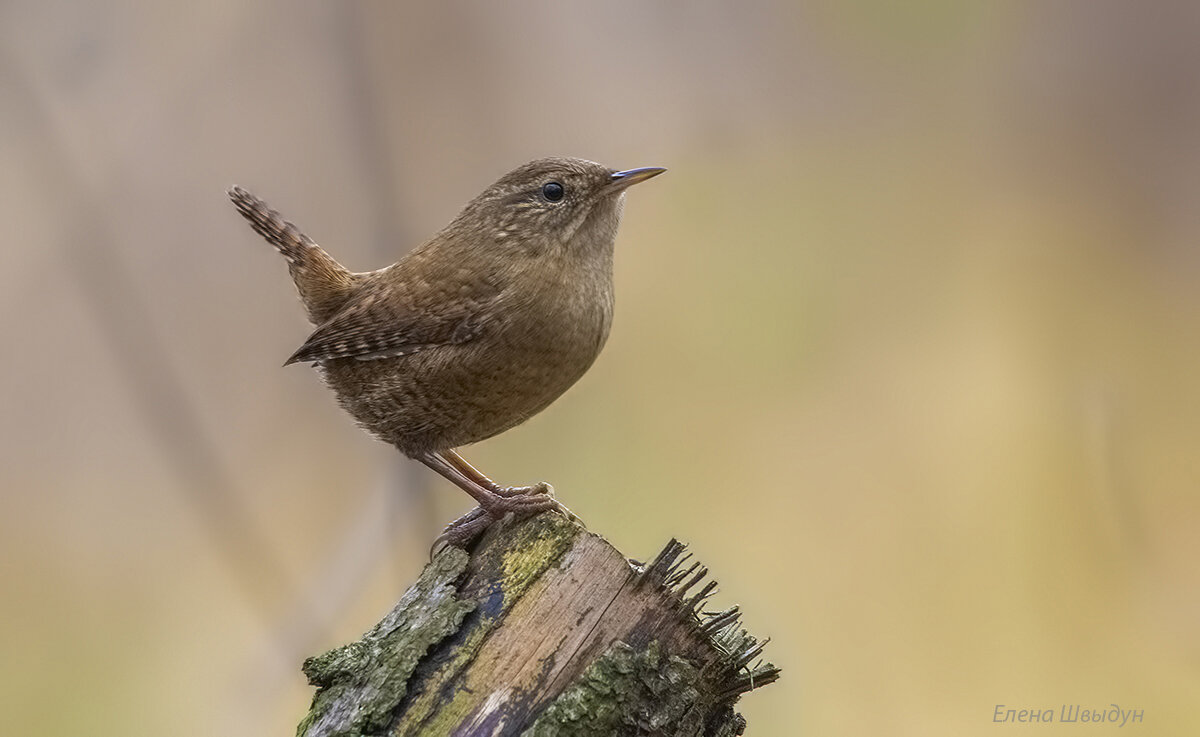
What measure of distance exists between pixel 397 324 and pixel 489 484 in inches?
17.9

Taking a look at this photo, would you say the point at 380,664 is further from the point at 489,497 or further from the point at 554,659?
the point at 489,497

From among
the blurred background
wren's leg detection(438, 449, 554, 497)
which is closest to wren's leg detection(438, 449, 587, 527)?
wren's leg detection(438, 449, 554, 497)

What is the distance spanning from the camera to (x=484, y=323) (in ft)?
8.33

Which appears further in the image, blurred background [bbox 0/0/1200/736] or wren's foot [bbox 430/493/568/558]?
blurred background [bbox 0/0/1200/736]

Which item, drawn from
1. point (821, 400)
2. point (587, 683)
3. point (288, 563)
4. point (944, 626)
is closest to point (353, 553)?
point (288, 563)

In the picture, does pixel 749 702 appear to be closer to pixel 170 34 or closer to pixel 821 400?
pixel 821 400


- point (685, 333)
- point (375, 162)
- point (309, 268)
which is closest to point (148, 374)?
point (375, 162)

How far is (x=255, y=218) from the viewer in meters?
3.27

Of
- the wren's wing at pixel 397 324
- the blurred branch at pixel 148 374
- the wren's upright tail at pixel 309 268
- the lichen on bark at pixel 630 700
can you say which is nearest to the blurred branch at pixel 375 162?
the blurred branch at pixel 148 374

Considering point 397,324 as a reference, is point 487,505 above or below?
below

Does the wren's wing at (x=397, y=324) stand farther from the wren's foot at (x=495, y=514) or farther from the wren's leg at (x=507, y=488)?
the wren's foot at (x=495, y=514)

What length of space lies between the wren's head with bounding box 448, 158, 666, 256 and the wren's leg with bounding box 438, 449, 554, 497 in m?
0.58

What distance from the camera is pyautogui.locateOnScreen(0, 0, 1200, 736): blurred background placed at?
408 cm

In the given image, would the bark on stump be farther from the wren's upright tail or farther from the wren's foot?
the wren's upright tail
